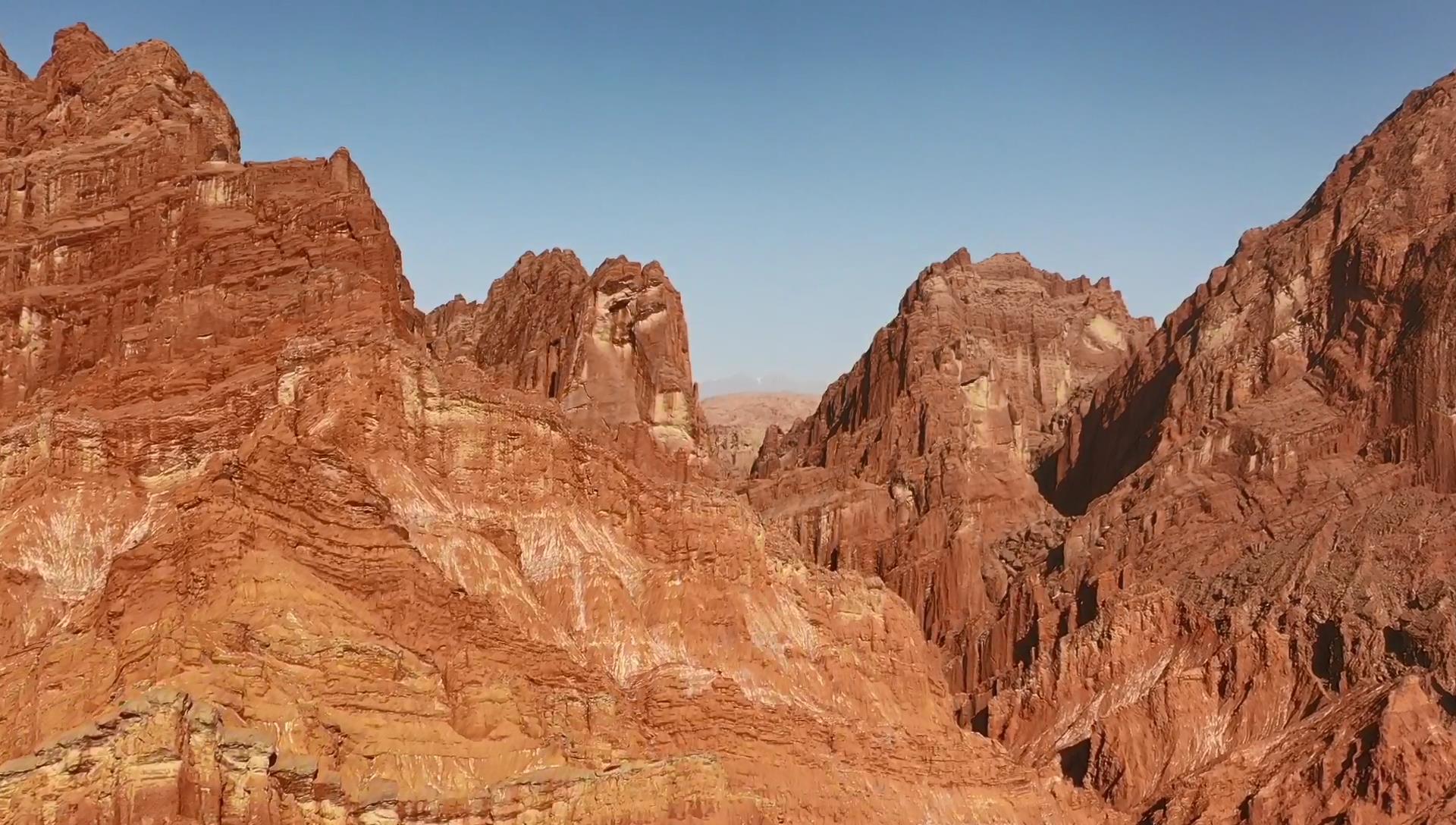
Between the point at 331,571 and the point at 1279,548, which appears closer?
the point at 331,571

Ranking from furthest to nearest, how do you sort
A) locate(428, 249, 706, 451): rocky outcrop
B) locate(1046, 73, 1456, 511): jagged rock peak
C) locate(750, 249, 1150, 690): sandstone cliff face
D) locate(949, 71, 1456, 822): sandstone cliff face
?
locate(750, 249, 1150, 690): sandstone cliff face, locate(1046, 73, 1456, 511): jagged rock peak, locate(428, 249, 706, 451): rocky outcrop, locate(949, 71, 1456, 822): sandstone cliff face

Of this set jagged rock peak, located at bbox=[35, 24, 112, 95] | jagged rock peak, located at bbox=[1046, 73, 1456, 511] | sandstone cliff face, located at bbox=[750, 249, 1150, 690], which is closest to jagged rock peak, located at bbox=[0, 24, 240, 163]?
jagged rock peak, located at bbox=[35, 24, 112, 95]

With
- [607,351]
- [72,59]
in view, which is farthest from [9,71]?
[607,351]

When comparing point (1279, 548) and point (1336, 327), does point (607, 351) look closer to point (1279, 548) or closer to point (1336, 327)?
point (1279, 548)

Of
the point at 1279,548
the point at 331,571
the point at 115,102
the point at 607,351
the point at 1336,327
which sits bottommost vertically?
the point at 331,571

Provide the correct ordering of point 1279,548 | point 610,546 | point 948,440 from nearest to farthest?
point 610,546, point 1279,548, point 948,440

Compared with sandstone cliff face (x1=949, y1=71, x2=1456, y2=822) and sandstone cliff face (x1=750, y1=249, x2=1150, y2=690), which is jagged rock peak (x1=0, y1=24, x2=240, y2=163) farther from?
sandstone cliff face (x1=750, y1=249, x2=1150, y2=690)

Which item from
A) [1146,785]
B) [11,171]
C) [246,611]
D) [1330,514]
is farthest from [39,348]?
[1330,514]
